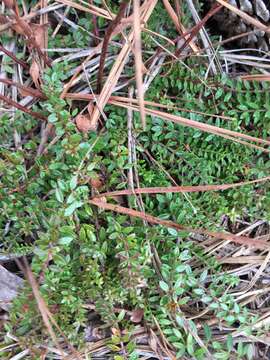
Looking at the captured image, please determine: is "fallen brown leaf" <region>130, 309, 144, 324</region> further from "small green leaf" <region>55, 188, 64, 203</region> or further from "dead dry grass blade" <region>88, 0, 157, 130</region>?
"dead dry grass blade" <region>88, 0, 157, 130</region>

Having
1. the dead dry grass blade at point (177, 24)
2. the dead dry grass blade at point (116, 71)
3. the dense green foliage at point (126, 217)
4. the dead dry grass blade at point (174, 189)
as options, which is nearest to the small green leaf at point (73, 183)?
the dense green foliage at point (126, 217)

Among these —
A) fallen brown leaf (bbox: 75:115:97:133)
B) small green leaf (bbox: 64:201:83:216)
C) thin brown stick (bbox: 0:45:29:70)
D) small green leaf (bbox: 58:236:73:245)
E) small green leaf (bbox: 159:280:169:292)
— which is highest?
thin brown stick (bbox: 0:45:29:70)

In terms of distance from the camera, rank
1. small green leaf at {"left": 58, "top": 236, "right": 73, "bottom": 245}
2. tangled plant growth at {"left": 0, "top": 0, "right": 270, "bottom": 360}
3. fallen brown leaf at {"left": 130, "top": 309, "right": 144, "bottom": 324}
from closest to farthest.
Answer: small green leaf at {"left": 58, "top": 236, "right": 73, "bottom": 245}, tangled plant growth at {"left": 0, "top": 0, "right": 270, "bottom": 360}, fallen brown leaf at {"left": 130, "top": 309, "right": 144, "bottom": 324}

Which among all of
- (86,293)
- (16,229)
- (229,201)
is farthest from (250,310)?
(16,229)

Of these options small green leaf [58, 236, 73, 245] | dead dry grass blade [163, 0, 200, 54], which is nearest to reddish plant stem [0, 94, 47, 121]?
small green leaf [58, 236, 73, 245]

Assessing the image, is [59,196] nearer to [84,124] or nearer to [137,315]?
[84,124]

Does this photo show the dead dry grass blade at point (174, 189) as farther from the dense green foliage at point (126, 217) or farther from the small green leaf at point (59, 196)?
the small green leaf at point (59, 196)

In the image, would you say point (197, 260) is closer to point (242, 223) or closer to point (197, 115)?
point (242, 223)

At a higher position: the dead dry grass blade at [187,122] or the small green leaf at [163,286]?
the dead dry grass blade at [187,122]
